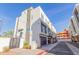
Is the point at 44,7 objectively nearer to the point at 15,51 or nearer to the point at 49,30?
Answer: the point at 49,30

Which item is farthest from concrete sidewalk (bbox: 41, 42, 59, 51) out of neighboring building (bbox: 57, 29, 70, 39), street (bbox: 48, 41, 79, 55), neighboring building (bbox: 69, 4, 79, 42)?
neighboring building (bbox: 69, 4, 79, 42)

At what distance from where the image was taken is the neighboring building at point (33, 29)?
4492 mm

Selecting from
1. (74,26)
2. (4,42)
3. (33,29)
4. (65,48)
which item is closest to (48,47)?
(65,48)

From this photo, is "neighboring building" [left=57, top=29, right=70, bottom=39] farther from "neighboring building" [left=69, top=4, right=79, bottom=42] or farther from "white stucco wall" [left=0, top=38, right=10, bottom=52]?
"white stucco wall" [left=0, top=38, right=10, bottom=52]

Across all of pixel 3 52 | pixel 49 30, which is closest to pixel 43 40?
pixel 49 30

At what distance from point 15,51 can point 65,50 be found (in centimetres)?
115

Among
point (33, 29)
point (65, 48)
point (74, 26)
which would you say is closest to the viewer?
point (65, 48)

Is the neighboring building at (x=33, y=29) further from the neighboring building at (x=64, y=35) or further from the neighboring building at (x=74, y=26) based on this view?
the neighboring building at (x=74, y=26)

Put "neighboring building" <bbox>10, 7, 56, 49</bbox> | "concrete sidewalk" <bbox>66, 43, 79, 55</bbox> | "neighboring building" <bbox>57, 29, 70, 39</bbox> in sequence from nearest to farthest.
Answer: "concrete sidewalk" <bbox>66, 43, 79, 55</bbox>
"neighboring building" <bbox>10, 7, 56, 49</bbox>
"neighboring building" <bbox>57, 29, 70, 39</bbox>

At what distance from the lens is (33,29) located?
15.1ft

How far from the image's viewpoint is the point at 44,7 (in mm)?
4438

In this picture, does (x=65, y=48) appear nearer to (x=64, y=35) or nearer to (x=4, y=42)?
(x=64, y=35)

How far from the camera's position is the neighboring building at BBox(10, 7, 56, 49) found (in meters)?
4.49

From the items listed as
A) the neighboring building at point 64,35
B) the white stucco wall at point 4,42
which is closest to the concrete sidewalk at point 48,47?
the neighboring building at point 64,35
